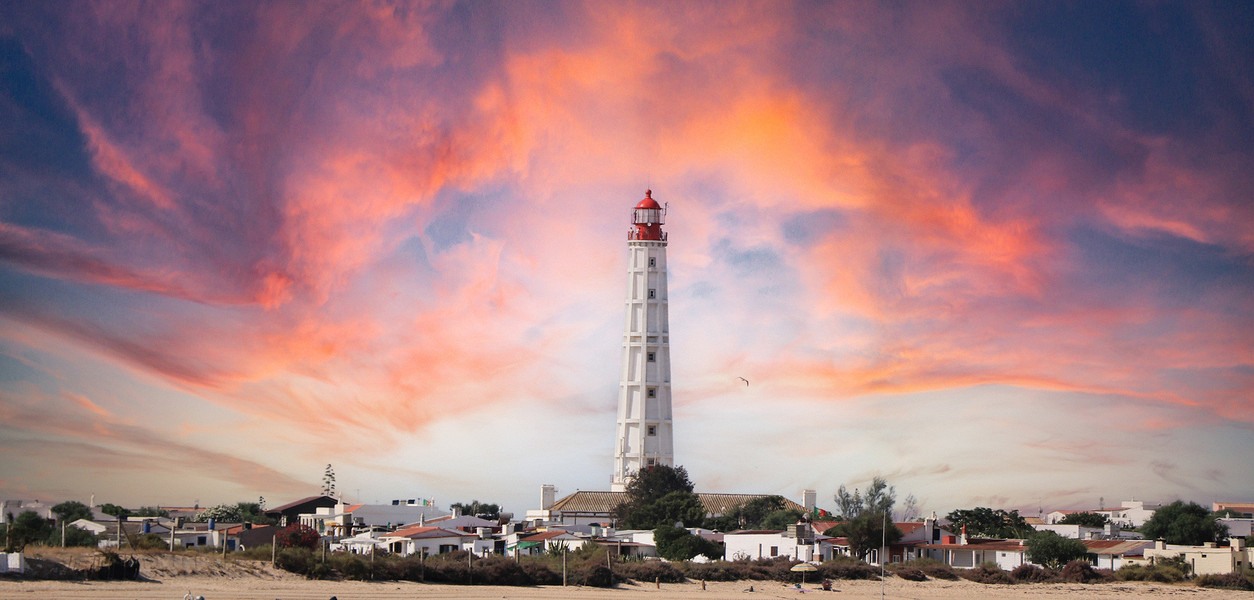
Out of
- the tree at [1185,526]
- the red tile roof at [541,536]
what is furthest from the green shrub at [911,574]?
the tree at [1185,526]

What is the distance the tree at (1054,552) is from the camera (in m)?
50.5

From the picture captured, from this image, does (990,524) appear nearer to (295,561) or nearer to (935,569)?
(935,569)

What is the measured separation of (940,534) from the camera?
58.5 m

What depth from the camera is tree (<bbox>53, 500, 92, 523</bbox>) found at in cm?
4956

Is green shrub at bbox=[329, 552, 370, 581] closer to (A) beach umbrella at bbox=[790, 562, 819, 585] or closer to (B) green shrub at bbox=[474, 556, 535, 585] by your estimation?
(B) green shrub at bbox=[474, 556, 535, 585]

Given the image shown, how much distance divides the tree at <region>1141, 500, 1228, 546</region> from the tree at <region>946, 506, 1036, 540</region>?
21.1 feet

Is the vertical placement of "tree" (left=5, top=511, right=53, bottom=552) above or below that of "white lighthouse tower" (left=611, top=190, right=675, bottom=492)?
below

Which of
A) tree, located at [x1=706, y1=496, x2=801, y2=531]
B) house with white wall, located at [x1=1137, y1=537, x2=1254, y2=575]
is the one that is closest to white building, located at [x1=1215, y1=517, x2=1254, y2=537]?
house with white wall, located at [x1=1137, y1=537, x2=1254, y2=575]

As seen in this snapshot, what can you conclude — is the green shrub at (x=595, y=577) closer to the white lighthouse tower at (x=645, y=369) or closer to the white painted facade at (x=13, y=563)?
the white painted facade at (x=13, y=563)

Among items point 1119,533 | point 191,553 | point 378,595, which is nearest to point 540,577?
point 378,595

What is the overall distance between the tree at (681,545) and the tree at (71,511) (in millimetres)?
24293

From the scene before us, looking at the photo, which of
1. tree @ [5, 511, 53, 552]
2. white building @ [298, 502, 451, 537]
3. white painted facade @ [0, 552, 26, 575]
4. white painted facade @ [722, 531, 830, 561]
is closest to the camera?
white painted facade @ [0, 552, 26, 575]

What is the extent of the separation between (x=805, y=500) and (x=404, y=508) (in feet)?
96.2

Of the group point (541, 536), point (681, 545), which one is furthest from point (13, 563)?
point (681, 545)
